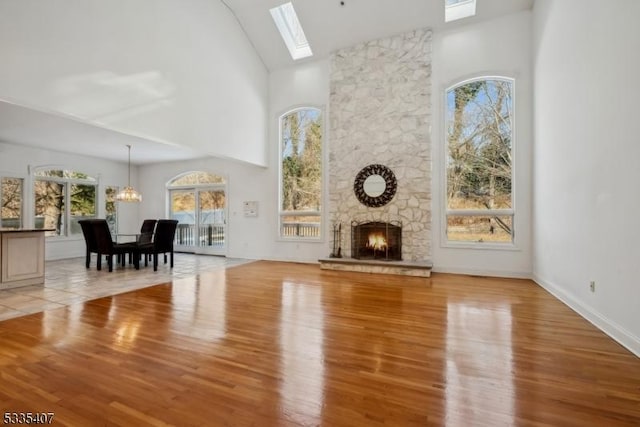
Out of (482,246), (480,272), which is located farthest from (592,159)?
(480,272)

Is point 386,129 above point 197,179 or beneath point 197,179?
above

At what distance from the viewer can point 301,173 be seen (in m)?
7.84

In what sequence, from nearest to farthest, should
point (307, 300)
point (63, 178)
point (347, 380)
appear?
point (347, 380), point (307, 300), point (63, 178)

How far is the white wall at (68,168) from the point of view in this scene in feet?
23.6

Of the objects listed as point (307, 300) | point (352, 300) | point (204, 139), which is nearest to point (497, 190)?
point (352, 300)

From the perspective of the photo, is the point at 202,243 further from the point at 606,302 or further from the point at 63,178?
the point at 606,302

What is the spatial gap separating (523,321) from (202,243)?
325 inches

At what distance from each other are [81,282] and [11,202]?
389 cm

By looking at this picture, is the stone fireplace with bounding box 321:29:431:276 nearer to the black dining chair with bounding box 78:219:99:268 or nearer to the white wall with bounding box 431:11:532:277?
the white wall with bounding box 431:11:532:277

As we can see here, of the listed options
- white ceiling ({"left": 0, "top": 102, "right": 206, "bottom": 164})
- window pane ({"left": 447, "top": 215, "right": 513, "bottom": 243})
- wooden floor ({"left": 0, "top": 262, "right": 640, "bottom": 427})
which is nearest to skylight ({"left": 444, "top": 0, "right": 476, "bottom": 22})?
window pane ({"left": 447, "top": 215, "right": 513, "bottom": 243})

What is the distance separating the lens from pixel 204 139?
6.19 metres

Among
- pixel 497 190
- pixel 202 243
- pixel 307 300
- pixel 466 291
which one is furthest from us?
pixel 202 243

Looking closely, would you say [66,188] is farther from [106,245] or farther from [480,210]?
[480,210]

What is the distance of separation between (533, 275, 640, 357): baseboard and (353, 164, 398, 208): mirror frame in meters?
3.23
